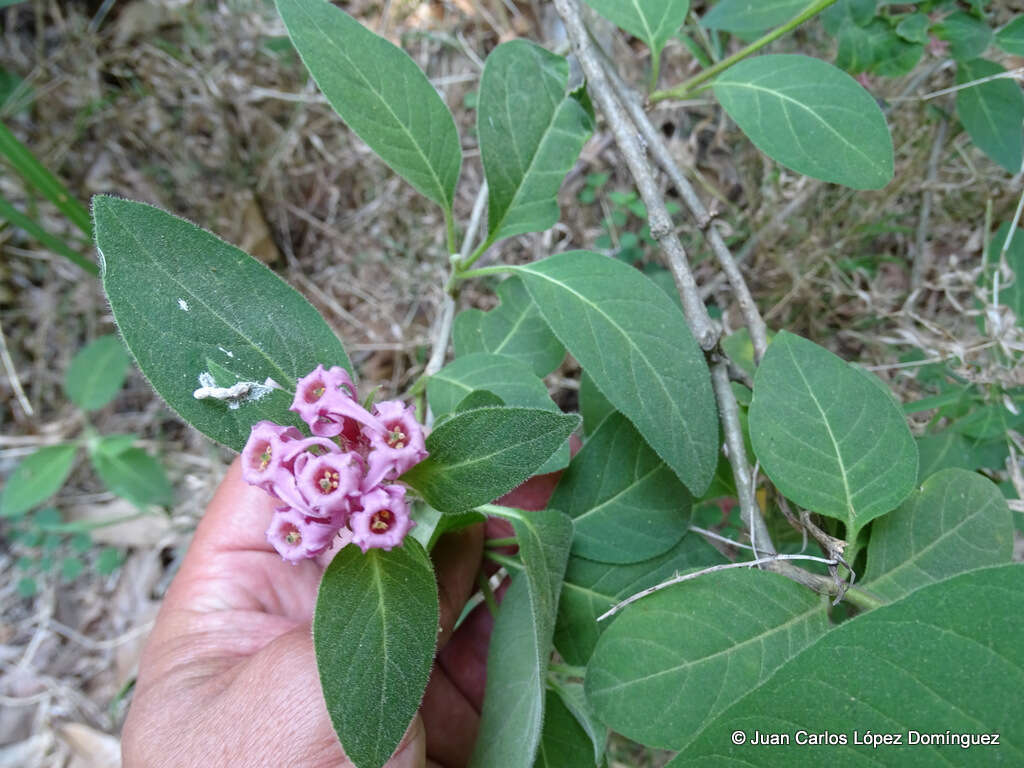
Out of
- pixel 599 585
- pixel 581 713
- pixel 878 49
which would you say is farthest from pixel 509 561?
pixel 878 49

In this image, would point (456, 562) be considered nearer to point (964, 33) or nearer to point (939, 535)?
point (939, 535)

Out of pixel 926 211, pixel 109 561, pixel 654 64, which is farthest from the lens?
pixel 109 561

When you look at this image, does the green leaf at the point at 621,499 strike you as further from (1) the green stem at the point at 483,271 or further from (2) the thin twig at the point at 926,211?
(2) the thin twig at the point at 926,211

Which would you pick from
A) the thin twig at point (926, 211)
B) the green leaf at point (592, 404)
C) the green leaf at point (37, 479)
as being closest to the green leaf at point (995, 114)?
the thin twig at point (926, 211)

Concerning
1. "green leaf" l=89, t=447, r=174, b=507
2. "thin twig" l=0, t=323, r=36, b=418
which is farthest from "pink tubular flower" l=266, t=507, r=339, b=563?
"thin twig" l=0, t=323, r=36, b=418

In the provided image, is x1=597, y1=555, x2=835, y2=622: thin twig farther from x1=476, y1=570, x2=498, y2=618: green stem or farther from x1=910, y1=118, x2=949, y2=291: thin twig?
x1=910, y1=118, x2=949, y2=291: thin twig
